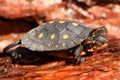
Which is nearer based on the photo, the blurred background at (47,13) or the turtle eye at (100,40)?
the turtle eye at (100,40)

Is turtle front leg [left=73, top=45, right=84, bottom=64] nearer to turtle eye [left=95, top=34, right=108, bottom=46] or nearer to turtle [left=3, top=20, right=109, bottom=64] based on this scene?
turtle [left=3, top=20, right=109, bottom=64]

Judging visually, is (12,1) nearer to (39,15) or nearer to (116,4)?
(39,15)

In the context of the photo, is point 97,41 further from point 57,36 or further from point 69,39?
point 57,36

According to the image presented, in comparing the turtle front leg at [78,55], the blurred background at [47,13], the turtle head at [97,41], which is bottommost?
the turtle front leg at [78,55]

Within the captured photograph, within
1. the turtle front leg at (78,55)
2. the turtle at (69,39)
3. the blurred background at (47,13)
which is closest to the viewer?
the turtle front leg at (78,55)

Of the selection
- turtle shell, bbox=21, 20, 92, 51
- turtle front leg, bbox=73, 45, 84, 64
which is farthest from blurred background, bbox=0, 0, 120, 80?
turtle front leg, bbox=73, 45, 84, 64

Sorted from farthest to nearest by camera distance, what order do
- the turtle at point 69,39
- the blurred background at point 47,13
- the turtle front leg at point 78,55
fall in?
the blurred background at point 47,13
the turtle at point 69,39
the turtle front leg at point 78,55

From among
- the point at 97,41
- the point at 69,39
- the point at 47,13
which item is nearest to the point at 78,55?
the point at 69,39

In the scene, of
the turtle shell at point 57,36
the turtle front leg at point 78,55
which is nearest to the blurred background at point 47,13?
the turtle shell at point 57,36

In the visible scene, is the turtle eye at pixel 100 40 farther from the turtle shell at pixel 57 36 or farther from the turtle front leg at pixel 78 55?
the turtle front leg at pixel 78 55
